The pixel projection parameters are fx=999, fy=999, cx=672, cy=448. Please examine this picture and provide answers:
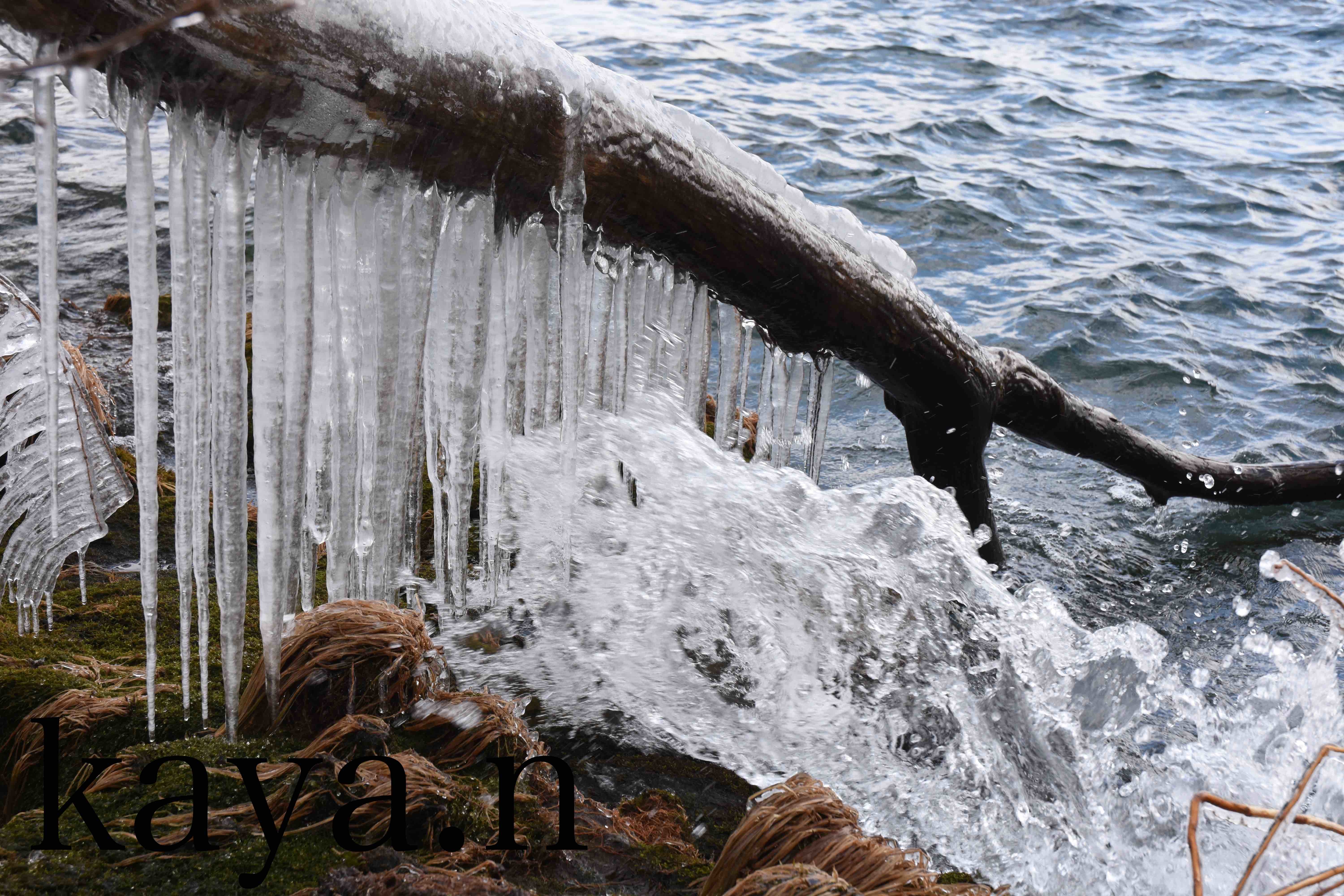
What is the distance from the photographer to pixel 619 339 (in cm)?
310

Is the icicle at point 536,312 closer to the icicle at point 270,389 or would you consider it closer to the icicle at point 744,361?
the icicle at point 270,389

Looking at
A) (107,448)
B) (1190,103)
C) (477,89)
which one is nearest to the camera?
(477,89)

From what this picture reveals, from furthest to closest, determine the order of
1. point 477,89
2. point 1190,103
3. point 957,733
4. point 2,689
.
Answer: point 1190,103 → point 957,733 → point 2,689 → point 477,89

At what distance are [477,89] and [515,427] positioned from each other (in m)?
1.13

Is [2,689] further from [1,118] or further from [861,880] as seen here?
[1,118]

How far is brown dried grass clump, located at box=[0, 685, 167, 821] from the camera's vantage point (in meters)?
2.74

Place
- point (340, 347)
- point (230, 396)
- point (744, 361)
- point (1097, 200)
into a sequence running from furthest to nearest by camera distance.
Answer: point (1097, 200), point (744, 361), point (340, 347), point (230, 396)

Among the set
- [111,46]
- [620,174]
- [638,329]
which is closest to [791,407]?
[638,329]

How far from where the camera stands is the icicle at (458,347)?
8.14 feet

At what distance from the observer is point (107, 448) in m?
3.78

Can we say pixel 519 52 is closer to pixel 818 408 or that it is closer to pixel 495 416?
pixel 495 416

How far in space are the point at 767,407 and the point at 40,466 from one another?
109 inches

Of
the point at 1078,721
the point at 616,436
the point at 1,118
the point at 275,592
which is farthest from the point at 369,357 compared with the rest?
the point at 1,118

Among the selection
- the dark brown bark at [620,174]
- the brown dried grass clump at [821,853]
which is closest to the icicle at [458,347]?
the dark brown bark at [620,174]
